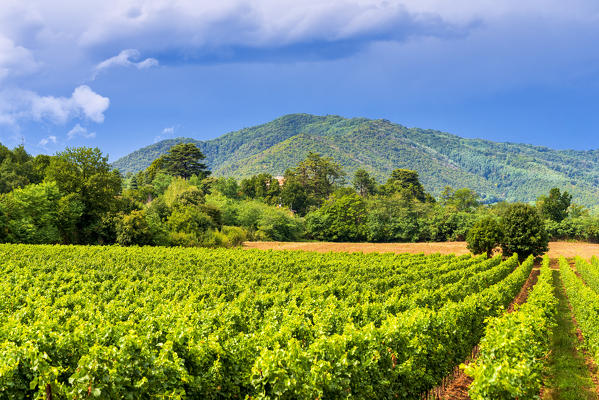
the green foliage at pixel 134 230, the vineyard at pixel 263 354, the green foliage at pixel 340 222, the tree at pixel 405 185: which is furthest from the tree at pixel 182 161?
the vineyard at pixel 263 354

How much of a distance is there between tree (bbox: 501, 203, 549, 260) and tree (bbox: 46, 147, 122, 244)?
4840 centimetres

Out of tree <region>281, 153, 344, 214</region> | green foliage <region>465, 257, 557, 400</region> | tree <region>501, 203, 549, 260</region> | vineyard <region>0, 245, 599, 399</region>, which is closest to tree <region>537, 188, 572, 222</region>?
tree <region>501, 203, 549, 260</region>

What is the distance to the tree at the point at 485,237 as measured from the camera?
134ft

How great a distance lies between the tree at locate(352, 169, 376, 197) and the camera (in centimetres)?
10512

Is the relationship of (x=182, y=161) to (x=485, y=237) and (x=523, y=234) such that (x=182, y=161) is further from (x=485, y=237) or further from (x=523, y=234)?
(x=523, y=234)

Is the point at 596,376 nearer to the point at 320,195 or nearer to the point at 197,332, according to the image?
the point at 197,332

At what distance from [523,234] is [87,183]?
52781 millimetres

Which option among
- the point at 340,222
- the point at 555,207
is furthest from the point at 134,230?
the point at 555,207

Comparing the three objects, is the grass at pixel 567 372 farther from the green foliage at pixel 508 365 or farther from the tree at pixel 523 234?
the tree at pixel 523 234

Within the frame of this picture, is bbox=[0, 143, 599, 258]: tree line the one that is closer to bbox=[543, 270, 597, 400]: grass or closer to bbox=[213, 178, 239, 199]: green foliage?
bbox=[213, 178, 239, 199]: green foliage

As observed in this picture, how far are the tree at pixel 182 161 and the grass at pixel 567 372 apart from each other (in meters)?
86.6

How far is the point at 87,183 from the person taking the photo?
141 feet

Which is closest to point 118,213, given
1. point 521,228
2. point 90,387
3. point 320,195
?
point 90,387

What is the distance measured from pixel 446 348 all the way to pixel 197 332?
6.19 metres
